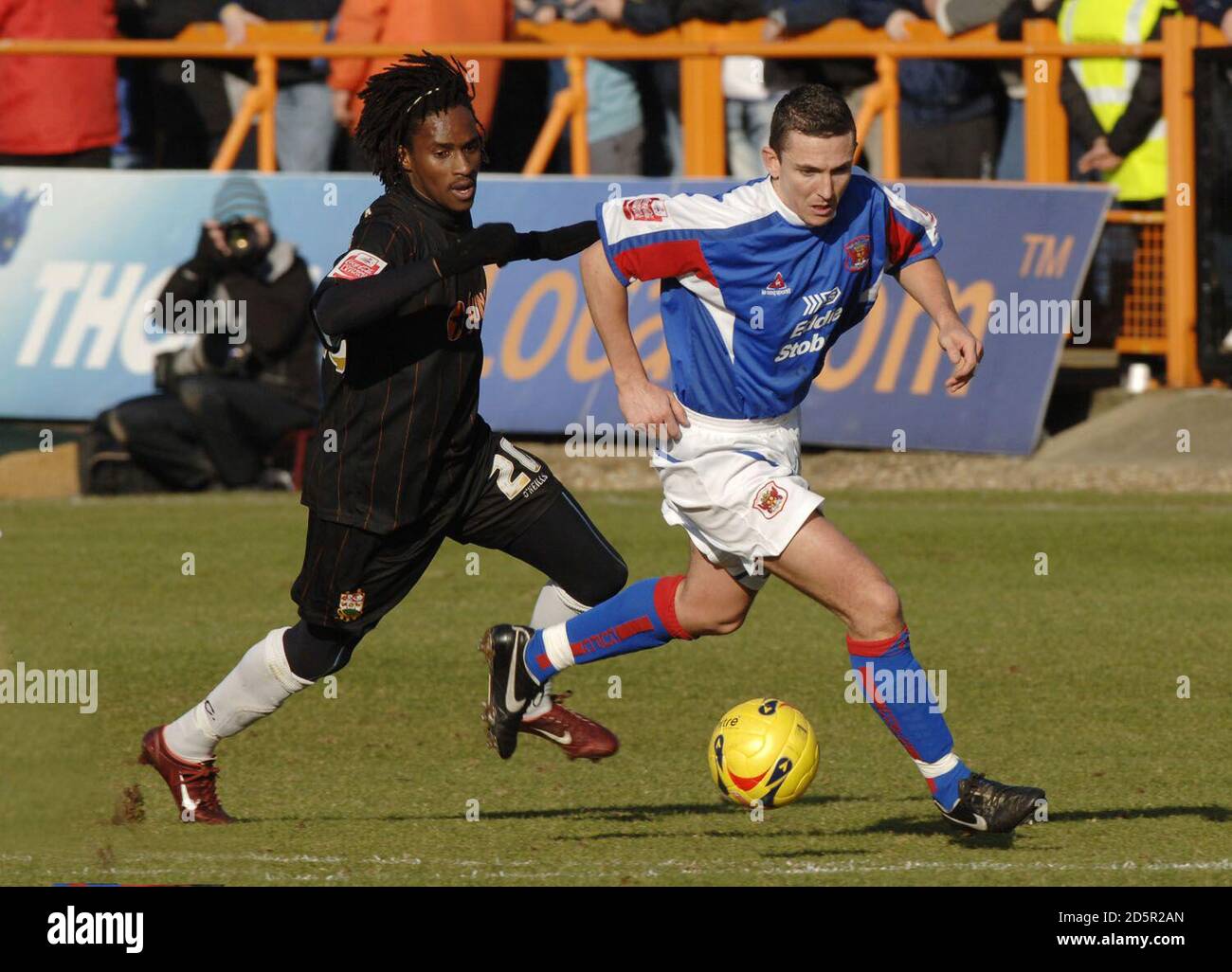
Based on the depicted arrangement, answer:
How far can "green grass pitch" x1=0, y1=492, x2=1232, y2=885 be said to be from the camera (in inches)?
273

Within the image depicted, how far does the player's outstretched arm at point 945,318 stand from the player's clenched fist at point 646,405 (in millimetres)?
842

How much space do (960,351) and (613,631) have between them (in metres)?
1.47

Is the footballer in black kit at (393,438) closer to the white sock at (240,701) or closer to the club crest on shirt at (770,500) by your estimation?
the white sock at (240,701)

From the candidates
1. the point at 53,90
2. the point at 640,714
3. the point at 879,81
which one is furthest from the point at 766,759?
the point at 53,90

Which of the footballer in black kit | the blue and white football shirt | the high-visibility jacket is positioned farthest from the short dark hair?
the high-visibility jacket

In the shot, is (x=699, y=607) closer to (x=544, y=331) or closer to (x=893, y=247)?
(x=893, y=247)

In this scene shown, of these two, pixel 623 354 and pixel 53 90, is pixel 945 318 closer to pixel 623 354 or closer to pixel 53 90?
pixel 623 354

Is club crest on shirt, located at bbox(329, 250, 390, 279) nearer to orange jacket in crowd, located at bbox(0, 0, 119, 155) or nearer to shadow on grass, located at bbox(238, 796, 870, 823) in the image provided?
shadow on grass, located at bbox(238, 796, 870, 823)

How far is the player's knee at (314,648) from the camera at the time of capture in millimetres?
7430

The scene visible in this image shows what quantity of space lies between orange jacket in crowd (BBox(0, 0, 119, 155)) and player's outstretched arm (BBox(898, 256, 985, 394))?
9505 millimetres

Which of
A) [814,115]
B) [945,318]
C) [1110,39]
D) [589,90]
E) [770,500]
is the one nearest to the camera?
[814,115]

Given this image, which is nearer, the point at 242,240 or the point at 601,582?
the point at 601,582

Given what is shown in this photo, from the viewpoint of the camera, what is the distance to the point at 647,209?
23.8ft
